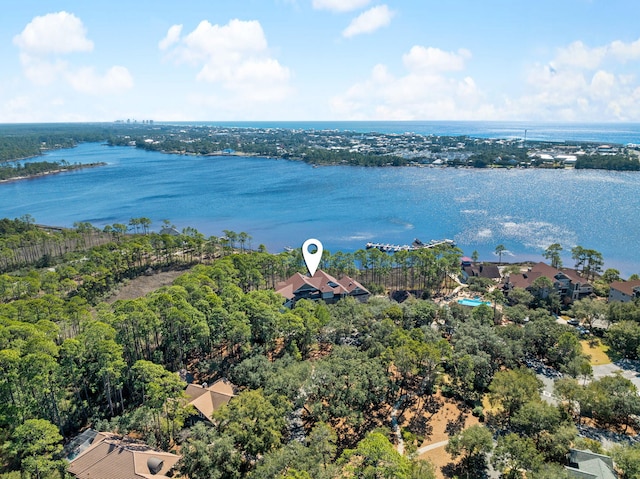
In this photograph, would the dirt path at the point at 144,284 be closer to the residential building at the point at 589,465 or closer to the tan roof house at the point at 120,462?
the tan roof house at the point at 120,462

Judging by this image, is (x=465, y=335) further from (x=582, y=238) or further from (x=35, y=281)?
(x=582, y=238)

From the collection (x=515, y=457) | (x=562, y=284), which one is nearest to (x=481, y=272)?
(x=562, y=284)

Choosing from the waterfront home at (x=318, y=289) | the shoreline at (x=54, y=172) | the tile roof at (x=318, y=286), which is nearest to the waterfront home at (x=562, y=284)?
the waterfront home at (x=318, y=289)

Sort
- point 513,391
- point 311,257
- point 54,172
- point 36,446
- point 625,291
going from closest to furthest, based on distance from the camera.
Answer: point 36,446, point 513,391, point 625,291, point 311,257, point 54,172

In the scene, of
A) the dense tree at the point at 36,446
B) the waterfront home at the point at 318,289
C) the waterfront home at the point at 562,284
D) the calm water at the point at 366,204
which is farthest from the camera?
the calm water at the point at 366,204

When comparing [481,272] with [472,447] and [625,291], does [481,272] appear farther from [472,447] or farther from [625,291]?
[472,447]
